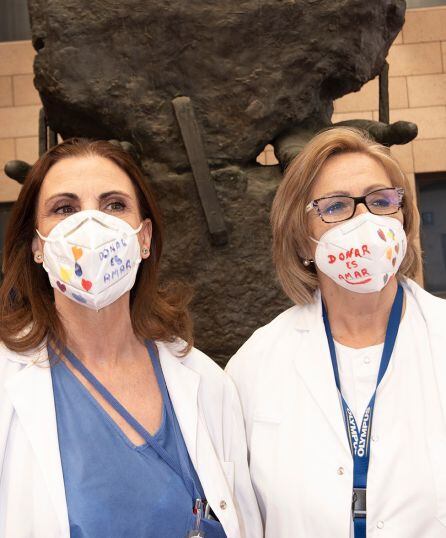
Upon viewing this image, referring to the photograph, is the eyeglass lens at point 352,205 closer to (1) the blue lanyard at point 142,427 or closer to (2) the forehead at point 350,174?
(2) the forehead at point 350,174

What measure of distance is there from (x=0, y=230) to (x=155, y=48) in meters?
6.14

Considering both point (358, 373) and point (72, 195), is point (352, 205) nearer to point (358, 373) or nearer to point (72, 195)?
point (358, 373)

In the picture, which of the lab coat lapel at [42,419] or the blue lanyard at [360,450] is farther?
the blue lanyard at [360,450]

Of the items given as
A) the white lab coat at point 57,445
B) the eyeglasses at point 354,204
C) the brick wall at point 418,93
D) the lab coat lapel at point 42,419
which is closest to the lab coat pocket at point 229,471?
the white lab coat at point 57,445

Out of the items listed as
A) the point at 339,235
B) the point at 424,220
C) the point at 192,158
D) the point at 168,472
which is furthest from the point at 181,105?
the point at 424,220

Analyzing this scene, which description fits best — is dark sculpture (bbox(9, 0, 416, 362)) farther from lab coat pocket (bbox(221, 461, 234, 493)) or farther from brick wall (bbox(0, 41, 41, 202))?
brick wall (bbox(0, 41, 41, 202))

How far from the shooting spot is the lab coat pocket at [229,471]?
2.04 m

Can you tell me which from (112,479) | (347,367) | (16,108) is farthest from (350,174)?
(16,108)

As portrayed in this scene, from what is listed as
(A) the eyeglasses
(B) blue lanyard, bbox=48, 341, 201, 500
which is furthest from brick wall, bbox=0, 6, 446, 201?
(B) blue lanyard, bbox=48, 341, 201, 500

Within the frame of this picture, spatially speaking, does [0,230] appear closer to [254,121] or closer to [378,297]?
[254,121]

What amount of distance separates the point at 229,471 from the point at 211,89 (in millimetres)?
1841

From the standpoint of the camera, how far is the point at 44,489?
172cm

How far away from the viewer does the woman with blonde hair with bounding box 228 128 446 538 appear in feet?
6.36

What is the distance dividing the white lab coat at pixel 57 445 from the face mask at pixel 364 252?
1.47 ft
